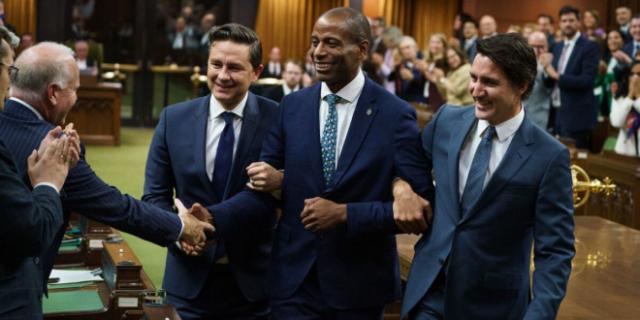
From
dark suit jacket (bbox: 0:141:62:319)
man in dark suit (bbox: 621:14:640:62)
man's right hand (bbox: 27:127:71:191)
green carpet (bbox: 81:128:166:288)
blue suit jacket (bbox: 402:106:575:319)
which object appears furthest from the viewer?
man in dark suit (bbox: 621:14:640:62)

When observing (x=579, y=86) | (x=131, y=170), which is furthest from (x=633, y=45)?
(x=131, y=170)

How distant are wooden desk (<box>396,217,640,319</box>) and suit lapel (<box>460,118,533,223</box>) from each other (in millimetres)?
630

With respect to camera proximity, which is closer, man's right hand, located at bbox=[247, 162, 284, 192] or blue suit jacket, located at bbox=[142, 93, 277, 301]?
man's right hand, located at bbox=[247, 162, 284, 192]

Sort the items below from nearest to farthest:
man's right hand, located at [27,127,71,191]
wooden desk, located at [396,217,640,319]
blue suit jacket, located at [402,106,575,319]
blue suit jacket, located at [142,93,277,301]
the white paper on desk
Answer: man's right hand, located at [27,127,71,191] → blue suit jacket, located at [402,106,575,319] → wooden desk, located at [396,217,640,319] → blue suit jacket, located at [142,93,277,301] → the white paper on desk

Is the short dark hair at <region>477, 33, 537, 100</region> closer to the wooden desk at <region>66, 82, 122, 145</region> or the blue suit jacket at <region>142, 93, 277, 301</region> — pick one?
the blue suit jacket at <region>142, 93, 277, 301</region>

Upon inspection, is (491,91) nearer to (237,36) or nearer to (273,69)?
(237,36)

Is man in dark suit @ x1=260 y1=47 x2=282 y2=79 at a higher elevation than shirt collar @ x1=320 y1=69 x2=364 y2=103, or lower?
lower

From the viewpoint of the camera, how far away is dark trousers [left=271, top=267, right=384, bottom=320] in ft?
11.6

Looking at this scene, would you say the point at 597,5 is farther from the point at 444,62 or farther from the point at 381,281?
the point at 381,281

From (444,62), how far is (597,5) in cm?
751

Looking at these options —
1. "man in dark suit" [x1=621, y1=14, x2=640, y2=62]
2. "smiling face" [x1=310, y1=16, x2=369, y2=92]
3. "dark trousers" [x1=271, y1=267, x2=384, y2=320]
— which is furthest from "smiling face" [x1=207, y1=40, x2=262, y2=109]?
"man in dark suit" [x1=621, y1=14, x2=640, y2=62]

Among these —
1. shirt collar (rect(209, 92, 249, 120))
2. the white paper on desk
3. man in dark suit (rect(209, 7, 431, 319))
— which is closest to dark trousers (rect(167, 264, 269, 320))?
man in dark suit (rect(209, 7, 431, 319))

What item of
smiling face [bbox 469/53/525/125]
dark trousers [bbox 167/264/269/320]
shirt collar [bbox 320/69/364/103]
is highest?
smiling face [bbox 469/53/525/125]

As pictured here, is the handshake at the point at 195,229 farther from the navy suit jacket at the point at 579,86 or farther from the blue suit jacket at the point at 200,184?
the navy suit jacket at the point at 579,86
